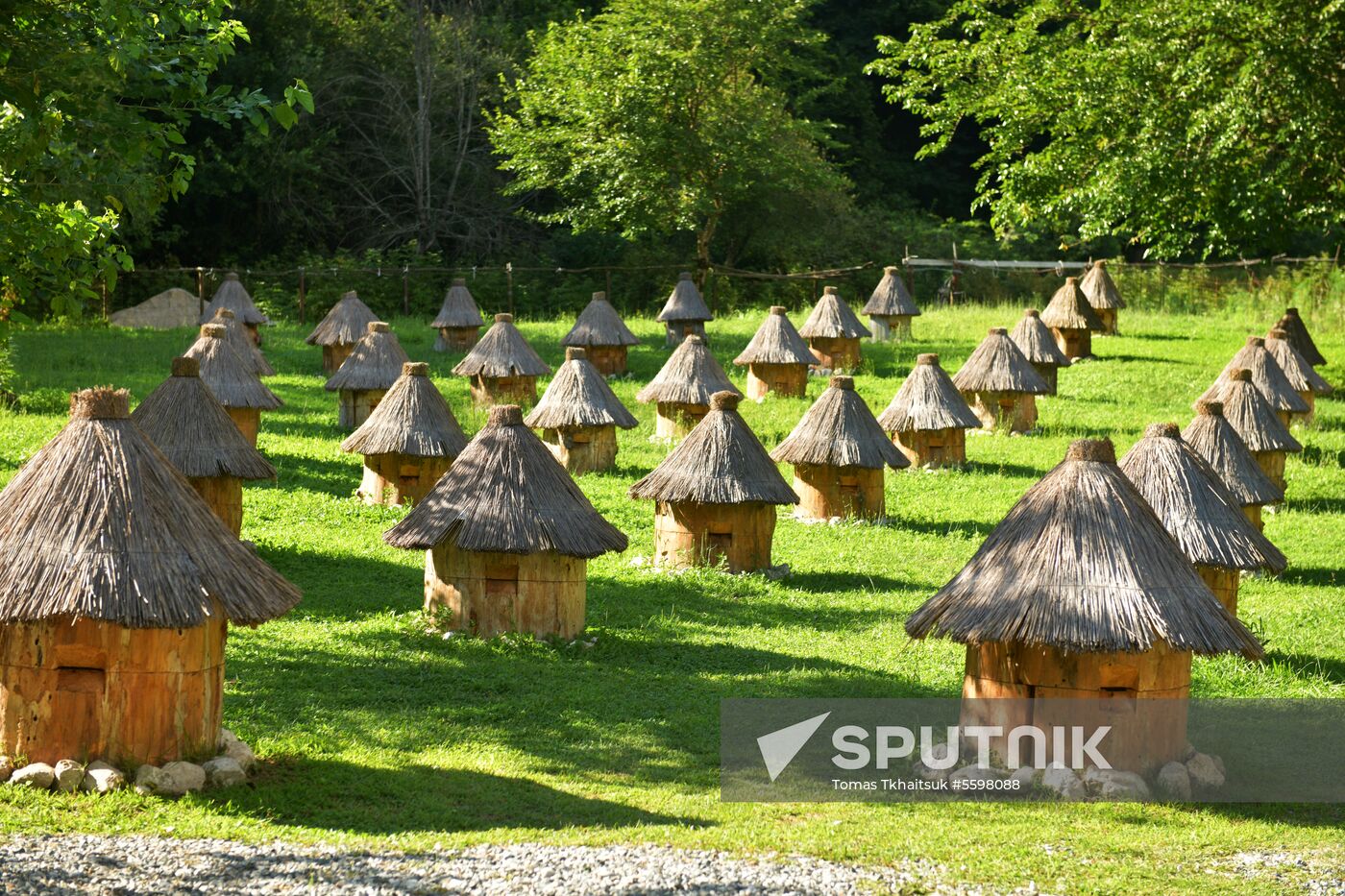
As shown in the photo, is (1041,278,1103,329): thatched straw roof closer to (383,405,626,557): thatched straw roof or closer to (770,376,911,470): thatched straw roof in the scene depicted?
(770,376,911,470): thatched straw roof

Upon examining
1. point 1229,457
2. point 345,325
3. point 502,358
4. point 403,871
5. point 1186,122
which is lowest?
point 403,871

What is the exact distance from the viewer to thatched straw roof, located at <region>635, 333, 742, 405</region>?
66.0 feet

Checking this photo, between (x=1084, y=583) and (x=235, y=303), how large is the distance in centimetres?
2172

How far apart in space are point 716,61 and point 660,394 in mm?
12882

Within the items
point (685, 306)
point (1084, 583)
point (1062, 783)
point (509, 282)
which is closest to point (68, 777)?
point (1062, 783)

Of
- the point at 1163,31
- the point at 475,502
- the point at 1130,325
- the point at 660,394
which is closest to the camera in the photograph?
the point at 475,502

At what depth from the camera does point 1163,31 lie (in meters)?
22.0

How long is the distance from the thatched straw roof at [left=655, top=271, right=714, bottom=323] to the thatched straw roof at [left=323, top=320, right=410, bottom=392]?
7.71 metres

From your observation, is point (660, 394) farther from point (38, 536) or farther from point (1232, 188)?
point (38, 536)

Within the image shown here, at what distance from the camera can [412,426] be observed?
15.9 meters

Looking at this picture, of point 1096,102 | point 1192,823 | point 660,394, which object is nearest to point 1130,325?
point 1096,102

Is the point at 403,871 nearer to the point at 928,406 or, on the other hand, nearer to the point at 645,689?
the point at 645,689

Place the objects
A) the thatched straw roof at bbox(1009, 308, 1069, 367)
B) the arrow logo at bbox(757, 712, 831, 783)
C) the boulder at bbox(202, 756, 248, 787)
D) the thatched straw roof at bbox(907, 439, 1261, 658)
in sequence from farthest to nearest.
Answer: the thatched straw roof at bbox(1009, 308, 1069, 367)
the arrow logo at bbox(757, 712, 831, 783)
the thatched straw roof at bbox(907, 439, 1261, 658)
the boulder at bbox(202, 756, 248, 787)

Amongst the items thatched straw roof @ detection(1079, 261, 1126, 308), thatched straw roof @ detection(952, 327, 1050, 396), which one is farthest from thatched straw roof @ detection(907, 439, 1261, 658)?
thatched straw roof @ detection(1079, 261, 1126, 308)
